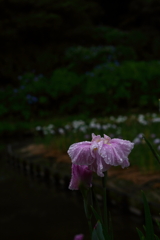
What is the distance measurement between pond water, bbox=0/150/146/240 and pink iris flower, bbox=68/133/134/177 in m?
2.52

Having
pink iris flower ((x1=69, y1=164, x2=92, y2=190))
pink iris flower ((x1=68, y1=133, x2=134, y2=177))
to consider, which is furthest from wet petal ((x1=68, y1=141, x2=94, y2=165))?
pink iris flower ((x1=69, y1=164, x2=92, y2=190))

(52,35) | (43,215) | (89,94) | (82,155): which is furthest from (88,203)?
(52,35)

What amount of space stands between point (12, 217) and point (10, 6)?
12448 mm

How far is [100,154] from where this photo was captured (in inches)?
45.3

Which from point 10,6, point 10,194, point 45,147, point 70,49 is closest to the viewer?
point 10,194

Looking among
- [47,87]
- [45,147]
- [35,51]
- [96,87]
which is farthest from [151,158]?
[35,51]

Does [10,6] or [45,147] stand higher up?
[10,6]

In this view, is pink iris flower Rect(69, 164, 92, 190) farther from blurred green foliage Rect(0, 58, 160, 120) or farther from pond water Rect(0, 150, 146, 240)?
blurred green foliage Rect(0, 58, 160, 120)

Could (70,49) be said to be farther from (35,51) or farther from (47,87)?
(47,87)

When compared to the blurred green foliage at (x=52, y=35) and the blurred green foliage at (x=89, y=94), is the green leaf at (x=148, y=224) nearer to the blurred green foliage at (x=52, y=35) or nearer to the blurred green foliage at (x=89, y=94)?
the blurred green foliage at (x=89, y=94)

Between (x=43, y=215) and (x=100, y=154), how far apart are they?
3409 millimetres

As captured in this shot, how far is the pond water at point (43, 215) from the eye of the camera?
149 inches

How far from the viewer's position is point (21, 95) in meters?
11.8

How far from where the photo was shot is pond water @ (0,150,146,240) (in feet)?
12.4
